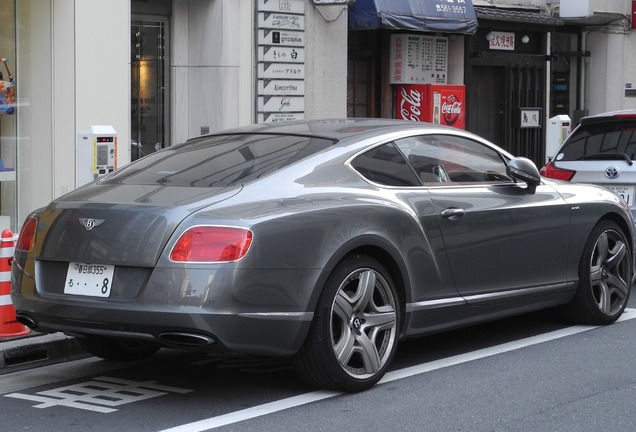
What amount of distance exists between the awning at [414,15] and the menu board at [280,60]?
1.05 metres

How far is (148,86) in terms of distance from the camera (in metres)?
14.7

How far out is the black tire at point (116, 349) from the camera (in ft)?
24.3

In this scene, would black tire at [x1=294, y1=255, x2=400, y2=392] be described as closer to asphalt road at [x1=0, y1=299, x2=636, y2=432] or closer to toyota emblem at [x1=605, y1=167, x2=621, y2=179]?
asphalt road at [x1=0, y1=299, x2=636, y2=432]

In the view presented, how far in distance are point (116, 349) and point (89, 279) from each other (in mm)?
1307

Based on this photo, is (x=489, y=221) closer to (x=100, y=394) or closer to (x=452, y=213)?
(x=452, y=213)

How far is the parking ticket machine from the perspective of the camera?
9.42 metres

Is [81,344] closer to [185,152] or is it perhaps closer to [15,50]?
[185,152]

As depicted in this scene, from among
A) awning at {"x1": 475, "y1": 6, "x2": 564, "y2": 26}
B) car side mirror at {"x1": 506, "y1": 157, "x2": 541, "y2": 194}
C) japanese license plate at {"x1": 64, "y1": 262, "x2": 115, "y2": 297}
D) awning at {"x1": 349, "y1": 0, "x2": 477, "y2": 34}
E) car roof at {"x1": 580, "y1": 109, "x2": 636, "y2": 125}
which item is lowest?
japanese license plate at {"x1": 64, "y1": 262, "x2": 115, "y2": 297}

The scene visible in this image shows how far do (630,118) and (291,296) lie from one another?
5776 millimetres

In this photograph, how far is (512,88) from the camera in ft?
66.4

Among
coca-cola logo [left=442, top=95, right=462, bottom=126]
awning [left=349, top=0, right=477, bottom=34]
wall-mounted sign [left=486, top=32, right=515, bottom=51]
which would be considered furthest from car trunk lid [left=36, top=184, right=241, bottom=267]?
wall-mounted sign [left=486, top=32, right=515, bottom=51]

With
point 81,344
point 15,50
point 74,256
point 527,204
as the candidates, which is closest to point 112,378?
point 81,344

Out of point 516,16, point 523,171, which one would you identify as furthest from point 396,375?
point 516,16

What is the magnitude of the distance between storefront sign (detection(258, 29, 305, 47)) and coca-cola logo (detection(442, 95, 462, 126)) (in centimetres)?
324
